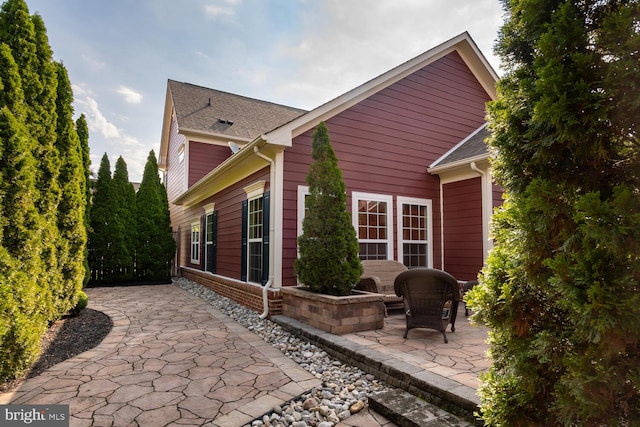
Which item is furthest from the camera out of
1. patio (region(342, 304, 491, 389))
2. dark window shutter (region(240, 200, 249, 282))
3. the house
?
dark window shutter (region(240, 200, 249, 282))

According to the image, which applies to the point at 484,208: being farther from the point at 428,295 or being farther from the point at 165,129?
the point at 165,129

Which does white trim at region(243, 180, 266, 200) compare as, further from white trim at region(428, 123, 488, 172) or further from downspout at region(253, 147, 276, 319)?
white trim at region(428, 123, 488, 172)

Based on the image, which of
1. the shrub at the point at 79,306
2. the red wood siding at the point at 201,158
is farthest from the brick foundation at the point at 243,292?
the red wood siding at the point at 201,158

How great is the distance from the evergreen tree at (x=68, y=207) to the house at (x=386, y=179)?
267 centimetres

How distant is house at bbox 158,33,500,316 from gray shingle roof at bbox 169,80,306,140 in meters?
4.11

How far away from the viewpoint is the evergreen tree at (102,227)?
1152 cm

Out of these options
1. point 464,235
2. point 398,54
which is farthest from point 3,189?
point 398,54

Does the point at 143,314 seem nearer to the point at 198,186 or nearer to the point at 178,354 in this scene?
the point at 178,354

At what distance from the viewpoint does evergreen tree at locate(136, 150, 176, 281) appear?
39.8 ft

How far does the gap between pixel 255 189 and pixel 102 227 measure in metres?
8.07

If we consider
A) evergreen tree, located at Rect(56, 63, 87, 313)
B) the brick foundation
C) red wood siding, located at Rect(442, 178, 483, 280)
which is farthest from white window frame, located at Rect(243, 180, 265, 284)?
red wood siding, located at Rect(442, 178, 483, 280)

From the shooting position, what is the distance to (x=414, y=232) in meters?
7.29

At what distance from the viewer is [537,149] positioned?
1.61m

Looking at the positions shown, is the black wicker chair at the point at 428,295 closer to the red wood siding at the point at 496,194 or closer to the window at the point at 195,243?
the red wood siding at the point at 496,194
